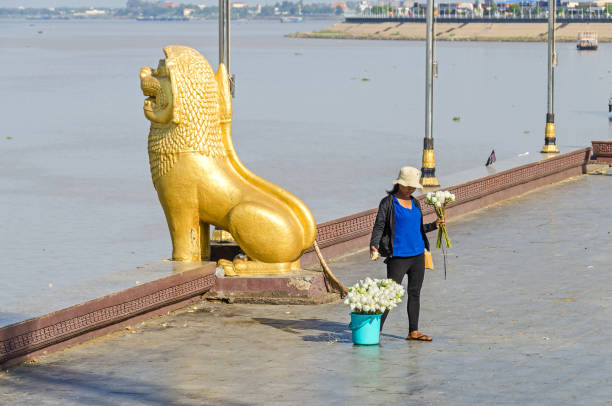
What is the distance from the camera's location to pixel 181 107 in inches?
586

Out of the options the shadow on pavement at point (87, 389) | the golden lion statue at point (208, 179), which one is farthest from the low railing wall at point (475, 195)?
the shadow on pavement at point (87, 389)

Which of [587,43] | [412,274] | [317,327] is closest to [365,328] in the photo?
[412,274]

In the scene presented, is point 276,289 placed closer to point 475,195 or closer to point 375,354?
point 375,354

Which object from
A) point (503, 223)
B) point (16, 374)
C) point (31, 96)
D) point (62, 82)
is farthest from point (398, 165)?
point (62, 82)

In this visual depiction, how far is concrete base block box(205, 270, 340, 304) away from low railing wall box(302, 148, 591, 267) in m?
2.47

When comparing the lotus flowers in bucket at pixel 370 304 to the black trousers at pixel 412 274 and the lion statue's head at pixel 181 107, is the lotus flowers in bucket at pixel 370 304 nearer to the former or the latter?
the black trousers at pixel 412 274

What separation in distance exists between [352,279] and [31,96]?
7401 centimetres

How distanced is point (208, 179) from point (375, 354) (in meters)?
3.76

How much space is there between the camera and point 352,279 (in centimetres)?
1694

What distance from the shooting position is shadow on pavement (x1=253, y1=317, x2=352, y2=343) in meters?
13.2

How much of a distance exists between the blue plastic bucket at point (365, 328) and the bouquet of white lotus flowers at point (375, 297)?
9 centimetres

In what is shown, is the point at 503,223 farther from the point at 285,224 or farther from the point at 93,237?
the point at 93,237

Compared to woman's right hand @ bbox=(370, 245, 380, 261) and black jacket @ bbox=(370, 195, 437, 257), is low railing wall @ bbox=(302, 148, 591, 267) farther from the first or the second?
woman's right hand @ bbox=(370, 245, 380, 261)

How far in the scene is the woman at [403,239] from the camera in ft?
41.6
